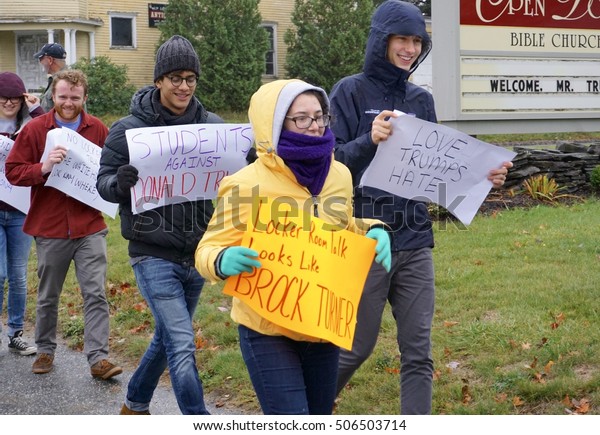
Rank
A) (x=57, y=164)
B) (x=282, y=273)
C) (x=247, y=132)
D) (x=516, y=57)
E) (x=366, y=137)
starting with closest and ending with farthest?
(x=282, y=273)
(x=366, y=137)
(x=247, y=132)
(x=57, y=164)
(x=516, y=57)

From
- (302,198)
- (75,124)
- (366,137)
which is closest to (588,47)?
(75,124)

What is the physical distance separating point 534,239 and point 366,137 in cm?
540

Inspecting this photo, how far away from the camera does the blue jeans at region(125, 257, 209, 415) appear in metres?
4.54

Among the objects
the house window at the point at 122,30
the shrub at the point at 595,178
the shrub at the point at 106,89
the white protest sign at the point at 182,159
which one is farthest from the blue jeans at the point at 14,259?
the house window at the point at 122,30

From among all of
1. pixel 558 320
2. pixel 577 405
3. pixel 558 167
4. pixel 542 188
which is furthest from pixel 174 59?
pixel 558 167

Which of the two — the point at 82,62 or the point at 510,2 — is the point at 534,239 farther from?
the point at 82,62

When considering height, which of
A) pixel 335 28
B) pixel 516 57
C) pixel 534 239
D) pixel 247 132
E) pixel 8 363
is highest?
pixel 335 28

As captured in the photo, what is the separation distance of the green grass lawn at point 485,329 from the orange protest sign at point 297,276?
6.01 ft

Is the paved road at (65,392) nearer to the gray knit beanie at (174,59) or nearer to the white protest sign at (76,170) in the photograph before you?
the white protest sign at (76,170)

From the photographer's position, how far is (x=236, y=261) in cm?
342

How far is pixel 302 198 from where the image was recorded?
3.66 meters

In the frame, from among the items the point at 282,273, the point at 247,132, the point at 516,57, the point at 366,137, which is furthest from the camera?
the point at 516,57

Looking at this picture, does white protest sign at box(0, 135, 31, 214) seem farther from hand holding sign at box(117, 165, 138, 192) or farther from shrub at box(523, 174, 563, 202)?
shrub at box(523, 174, 563, 202)

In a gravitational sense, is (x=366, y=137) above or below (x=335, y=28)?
below
